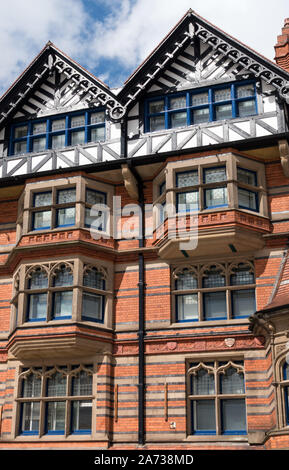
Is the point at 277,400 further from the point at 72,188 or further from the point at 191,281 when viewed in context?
the point at 72,188

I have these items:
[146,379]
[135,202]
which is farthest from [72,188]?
[146,379]

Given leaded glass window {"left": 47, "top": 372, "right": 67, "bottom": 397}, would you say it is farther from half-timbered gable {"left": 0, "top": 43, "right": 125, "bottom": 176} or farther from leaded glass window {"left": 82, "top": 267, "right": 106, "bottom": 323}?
half-timbered gable {"left": 0, "top": 43, "right": 125, "bottom": 176}

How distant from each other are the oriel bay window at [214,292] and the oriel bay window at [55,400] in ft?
10.1

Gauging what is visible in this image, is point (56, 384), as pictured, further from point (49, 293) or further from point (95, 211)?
point (95, 211)

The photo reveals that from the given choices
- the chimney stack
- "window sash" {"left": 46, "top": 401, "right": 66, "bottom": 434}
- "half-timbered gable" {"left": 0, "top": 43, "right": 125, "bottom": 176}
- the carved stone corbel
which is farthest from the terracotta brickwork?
the chimney stack

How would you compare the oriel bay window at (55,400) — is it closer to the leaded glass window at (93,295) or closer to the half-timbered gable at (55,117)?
the leaded glass window at (93,295)

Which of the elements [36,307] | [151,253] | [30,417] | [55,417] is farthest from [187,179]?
[30,417]

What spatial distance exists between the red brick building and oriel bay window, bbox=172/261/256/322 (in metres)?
0.04

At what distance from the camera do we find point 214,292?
1869 centimetres

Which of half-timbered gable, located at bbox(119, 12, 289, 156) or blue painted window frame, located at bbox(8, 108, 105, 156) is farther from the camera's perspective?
blue painted window frame, located at bbox(8, 108, 105, 156)

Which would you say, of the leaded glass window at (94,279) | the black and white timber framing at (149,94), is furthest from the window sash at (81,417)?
the black and white timber framing at (149,94)

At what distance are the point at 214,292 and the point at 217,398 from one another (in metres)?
2.91

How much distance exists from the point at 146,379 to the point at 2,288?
5488 millimetres

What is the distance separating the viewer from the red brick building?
57.4 feet
